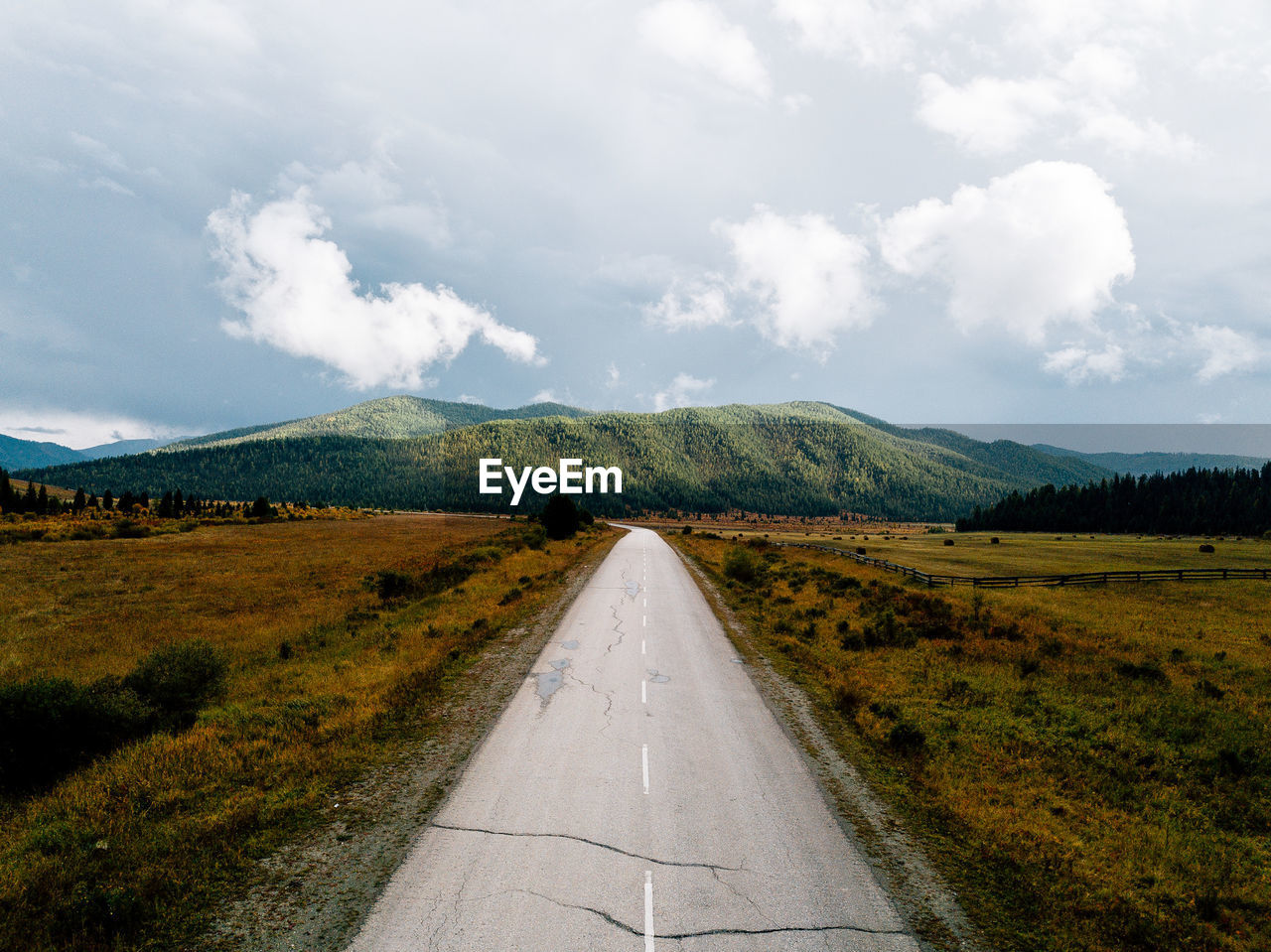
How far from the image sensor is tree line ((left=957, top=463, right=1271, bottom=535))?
4309 inches

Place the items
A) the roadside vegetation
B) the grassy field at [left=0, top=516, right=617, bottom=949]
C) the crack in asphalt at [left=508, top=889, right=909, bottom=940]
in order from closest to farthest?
the crack in asphalt at [left=508, top=889, right=909, bottom=940] < the grassy field at [left=0, top=516, right=617, bottom=949] < the roadside vegetation

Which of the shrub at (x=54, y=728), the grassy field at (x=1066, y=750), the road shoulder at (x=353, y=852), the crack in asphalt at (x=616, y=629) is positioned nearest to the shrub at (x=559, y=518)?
the crack in asphalt at (x=616, y=629)

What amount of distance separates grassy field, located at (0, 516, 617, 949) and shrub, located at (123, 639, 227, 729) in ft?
1.87

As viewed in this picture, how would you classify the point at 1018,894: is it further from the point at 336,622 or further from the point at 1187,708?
the point at 336,622

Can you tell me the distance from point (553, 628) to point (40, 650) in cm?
1855

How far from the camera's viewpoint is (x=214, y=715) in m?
12.1

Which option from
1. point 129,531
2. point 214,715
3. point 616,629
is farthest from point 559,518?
point 129,531

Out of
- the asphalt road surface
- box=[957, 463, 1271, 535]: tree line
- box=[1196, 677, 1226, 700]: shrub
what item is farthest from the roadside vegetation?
box=[957, 463, 1271, 535]: tree line

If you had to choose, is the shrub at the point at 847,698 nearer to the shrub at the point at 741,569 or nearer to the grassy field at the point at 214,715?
the grassy field at the point at 214,715

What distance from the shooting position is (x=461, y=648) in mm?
17578

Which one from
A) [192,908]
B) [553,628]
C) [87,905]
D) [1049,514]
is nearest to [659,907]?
[192,908]

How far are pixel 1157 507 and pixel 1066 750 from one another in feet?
505

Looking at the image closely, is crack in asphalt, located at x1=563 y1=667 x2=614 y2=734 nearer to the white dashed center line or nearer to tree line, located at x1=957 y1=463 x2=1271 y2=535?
the white dashed center line

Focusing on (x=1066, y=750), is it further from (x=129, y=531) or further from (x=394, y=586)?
(x=129, y=531)
